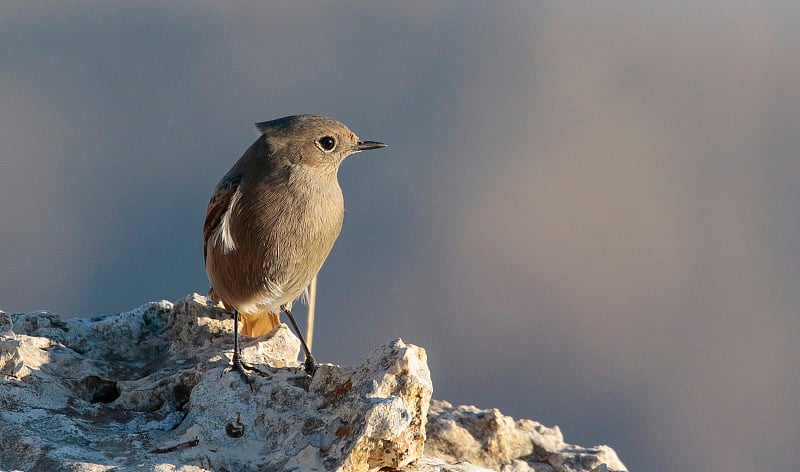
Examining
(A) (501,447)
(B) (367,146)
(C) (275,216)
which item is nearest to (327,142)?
(B) (367,146)

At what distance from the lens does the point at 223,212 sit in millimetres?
5688

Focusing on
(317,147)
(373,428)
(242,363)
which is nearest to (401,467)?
(373,428)

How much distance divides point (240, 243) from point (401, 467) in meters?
2.35

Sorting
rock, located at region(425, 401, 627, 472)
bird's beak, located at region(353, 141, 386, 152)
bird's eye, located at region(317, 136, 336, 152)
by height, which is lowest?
rock, located at region(425, 401, 627, 472)

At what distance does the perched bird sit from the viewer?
5.53 meters

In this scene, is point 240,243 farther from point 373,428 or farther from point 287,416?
point 373,428

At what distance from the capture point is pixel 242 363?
4.51 metres

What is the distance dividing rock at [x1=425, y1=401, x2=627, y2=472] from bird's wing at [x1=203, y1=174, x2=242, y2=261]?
173 cm

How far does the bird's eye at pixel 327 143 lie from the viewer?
233 inches

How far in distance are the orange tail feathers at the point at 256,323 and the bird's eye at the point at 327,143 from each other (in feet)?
3.81

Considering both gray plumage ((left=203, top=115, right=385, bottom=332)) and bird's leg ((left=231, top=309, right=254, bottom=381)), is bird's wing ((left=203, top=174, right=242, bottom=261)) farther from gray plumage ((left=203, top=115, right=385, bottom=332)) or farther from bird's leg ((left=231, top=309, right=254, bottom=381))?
bird's leg ((left=231, top=309, right=254, bottom=381))

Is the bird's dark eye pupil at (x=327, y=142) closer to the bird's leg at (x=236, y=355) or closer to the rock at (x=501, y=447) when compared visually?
the bird's leg at (x=236, y=355)

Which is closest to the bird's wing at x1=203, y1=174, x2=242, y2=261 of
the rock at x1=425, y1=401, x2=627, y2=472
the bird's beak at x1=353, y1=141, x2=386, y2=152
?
the bird's beak at x1=353, y1=141, x2=386, y2=152

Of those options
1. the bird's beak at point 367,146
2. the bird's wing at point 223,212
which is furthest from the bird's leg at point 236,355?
the bird's beak at point 367,146
